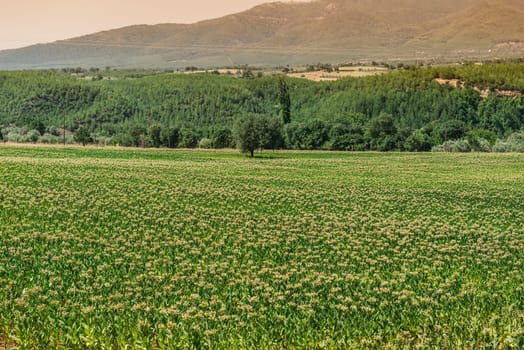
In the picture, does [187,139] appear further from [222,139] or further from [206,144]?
[222,139]

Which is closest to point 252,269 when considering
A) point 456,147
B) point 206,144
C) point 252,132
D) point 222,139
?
point 252,132

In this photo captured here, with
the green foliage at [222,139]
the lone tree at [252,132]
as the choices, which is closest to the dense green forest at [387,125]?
the green foliage at [222,139]

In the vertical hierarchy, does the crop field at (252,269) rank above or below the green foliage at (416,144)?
above

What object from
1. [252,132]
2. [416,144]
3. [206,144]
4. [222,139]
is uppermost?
[252,132]

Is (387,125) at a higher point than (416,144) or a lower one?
higher

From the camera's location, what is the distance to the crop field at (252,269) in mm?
14773

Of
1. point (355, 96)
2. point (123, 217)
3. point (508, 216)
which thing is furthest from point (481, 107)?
point (123, 217)

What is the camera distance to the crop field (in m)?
14.8

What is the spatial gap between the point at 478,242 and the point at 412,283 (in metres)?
8.30

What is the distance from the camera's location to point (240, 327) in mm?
15141

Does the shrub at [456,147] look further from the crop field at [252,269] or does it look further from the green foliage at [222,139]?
the crop field at [252,269]

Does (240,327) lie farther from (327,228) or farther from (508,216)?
(508,216)

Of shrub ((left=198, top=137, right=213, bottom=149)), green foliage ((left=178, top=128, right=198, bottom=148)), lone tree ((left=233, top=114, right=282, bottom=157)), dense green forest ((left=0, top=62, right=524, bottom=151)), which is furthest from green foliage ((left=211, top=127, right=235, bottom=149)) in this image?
lone tree ((left=233, top=114, right=282, bottom=157))

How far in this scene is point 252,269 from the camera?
67.3ft
